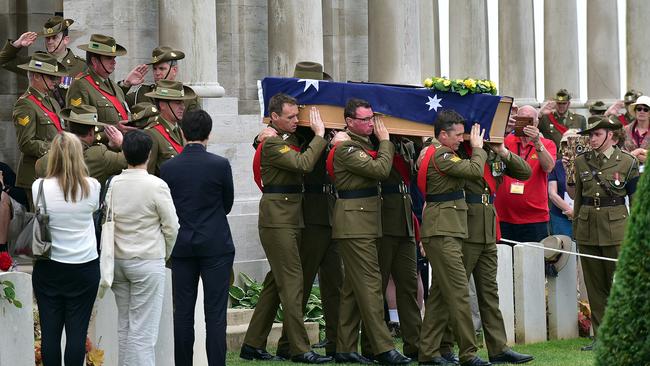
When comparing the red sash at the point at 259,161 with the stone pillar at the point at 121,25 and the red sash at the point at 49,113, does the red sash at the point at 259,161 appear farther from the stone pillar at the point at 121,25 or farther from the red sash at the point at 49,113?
the stone pillar at the point at 121,25

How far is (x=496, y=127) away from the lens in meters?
15.1

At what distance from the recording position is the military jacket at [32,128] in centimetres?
1499

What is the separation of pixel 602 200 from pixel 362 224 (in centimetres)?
292

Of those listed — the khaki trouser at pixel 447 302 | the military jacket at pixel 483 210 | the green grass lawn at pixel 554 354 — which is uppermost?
the military jacket at pixel 483 210

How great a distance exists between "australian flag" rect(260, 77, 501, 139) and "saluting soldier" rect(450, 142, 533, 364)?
1.14ft

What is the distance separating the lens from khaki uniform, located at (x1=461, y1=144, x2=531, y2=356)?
1465cm

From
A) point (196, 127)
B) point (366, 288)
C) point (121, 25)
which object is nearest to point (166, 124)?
point (196, 127)

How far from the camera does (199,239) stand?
12930 millimetres

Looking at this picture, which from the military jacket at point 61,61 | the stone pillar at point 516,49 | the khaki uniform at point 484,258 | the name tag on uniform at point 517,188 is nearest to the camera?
the khaki uniform at point 484,258

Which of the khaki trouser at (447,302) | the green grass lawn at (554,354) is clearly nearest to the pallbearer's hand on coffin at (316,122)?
the khaki trouser at (447,302)

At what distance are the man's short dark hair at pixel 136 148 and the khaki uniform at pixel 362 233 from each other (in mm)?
2572

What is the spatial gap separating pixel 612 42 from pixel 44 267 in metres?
24.2

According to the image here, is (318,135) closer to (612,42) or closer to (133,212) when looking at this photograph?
(133,212)

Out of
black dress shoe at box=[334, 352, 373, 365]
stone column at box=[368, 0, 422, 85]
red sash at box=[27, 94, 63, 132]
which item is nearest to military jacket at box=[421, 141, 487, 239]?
black dress shoe at box=[334, 352, 373, 365]
